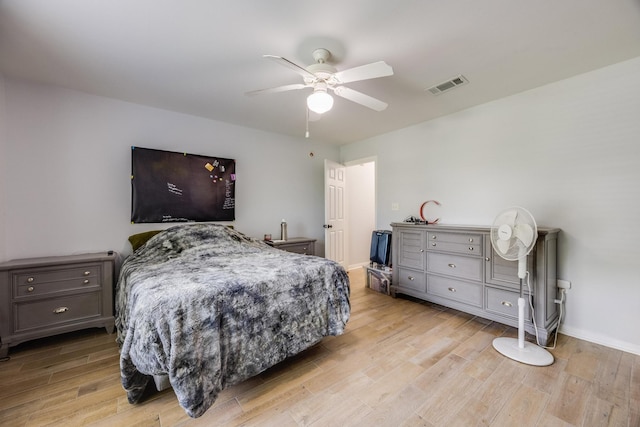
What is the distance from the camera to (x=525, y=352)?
217cm

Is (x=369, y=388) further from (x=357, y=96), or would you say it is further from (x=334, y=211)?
(x=334, y=211)

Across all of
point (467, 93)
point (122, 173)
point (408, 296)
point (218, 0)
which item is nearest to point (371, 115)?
point (467, 93)

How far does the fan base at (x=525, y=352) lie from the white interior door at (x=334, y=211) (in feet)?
8.60

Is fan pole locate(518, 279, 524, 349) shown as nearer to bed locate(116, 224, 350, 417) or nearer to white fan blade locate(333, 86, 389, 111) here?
bed locate(116, 224, 350, 417)

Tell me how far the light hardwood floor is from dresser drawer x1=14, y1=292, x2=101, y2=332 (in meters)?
0.23

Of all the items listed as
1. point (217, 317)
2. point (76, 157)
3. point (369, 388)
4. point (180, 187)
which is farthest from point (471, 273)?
point (76, 157)

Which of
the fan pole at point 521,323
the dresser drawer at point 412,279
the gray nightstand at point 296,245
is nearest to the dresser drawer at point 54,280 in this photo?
the gray nightstand at point 296,245

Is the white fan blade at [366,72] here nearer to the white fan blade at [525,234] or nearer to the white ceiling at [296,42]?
the white ceiling at [296,42]

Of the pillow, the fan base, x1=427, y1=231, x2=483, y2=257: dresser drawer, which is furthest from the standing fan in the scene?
the pillow

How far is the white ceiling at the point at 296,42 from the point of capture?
5.35ft

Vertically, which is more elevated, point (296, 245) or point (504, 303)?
point (296, 245)

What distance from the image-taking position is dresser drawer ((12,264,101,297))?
2260 millimetres

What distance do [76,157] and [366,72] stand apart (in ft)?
10.2

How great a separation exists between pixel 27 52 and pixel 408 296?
4.58 m
